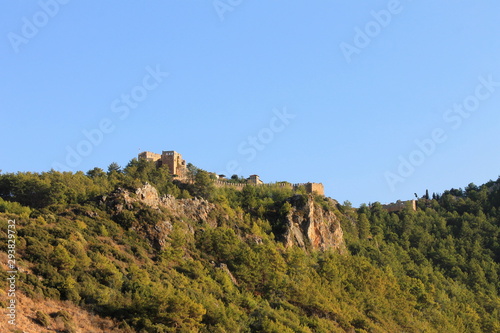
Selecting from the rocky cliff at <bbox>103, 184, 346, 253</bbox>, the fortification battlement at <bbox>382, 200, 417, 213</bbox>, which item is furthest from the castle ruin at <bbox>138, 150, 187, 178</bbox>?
the fortification battlement at <bbox>382, 200, 417, 213</bbox>

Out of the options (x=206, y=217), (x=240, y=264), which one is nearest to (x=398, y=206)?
(x=206, y=217)

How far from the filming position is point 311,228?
78.1m

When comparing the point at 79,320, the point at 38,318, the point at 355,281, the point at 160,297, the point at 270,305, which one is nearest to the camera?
the point at 38,318

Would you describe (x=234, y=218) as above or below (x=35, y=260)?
above

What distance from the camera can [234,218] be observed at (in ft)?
244

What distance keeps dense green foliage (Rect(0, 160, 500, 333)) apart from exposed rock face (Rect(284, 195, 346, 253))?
1.12 m

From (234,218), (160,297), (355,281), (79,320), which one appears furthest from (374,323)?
(79,320)

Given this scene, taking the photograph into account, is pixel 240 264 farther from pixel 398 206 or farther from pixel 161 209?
pixel 398 206

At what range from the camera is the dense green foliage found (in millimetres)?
47875

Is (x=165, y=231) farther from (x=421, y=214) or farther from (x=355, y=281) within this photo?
(x=421, y=214)

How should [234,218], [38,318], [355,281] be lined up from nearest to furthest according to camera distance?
[38,318], [355,281], [234,218]

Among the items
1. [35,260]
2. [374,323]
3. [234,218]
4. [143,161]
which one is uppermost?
[143,161]

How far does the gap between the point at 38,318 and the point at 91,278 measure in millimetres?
8104

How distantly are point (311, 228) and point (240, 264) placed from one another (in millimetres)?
17348
